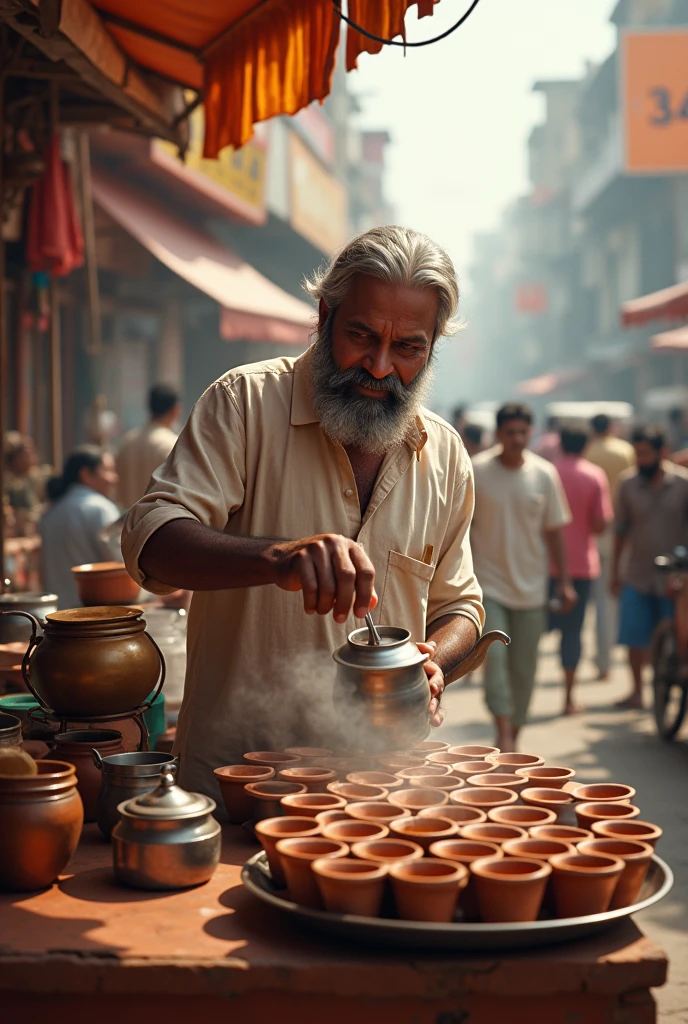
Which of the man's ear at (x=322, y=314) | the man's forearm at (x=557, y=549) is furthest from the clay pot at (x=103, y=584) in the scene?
the man's forearm at (x=557, y=549)

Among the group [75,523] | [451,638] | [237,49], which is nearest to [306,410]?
[451,638]

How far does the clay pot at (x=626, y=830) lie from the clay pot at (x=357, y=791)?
41 centimetres

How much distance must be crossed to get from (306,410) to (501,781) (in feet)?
3.25

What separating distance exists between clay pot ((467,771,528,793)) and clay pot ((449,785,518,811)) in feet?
0.10

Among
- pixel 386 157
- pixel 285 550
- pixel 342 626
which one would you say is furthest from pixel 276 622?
pixel 386 157

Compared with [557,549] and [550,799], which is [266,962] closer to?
[550,799]

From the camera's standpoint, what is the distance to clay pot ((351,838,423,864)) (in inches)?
73.0

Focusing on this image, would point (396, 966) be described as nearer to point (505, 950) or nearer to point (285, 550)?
point (505, 950)

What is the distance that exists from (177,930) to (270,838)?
21cm

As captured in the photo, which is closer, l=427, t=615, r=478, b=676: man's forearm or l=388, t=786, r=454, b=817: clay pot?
l=388, t=786, r=454, b=817: clay pot

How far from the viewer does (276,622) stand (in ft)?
8.71

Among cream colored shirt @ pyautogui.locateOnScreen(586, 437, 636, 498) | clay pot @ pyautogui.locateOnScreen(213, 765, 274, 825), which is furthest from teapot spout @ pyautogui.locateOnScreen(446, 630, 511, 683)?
cream colored shirt @ pyautogui.locateOnScreen(586, 437, 636, 498)

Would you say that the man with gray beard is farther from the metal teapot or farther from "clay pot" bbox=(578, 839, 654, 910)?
"clay pot" bbox=(578, 839, 654, 910)

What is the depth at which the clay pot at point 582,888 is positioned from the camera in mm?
1748
